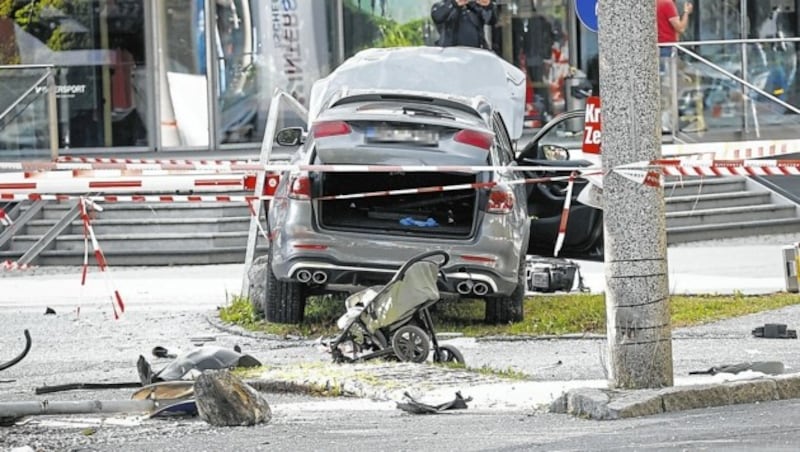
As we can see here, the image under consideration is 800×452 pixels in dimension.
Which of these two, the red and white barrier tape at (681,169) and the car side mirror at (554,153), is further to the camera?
the car side mirror at (554,153)

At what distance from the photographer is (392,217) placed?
47.6ft

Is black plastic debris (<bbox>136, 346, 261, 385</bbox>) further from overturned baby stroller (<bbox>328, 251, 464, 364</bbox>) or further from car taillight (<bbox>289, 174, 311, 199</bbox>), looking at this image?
car taillight (<bbox>289, 174, 311, 199</bbox>)

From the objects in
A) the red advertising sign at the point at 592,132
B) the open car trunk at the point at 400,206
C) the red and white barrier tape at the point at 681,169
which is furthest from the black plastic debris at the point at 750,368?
the red advertising sign at the point at 592,132

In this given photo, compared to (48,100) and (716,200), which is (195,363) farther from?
(716,200)

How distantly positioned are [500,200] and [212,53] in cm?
1253

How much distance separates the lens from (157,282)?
63.5 ft

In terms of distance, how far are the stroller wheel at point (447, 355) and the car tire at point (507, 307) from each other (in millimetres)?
2488

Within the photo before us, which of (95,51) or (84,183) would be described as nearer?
(84,183)

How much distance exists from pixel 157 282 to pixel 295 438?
10170 millimetres

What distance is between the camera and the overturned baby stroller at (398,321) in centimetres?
1166

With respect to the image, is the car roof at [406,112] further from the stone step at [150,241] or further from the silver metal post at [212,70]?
the silver metal post at [212,70]

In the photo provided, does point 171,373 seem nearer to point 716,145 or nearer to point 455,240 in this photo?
point 455,240

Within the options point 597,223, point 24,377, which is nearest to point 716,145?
point 597,223

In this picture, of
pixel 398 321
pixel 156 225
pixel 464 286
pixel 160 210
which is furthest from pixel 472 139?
pixel 160 210
